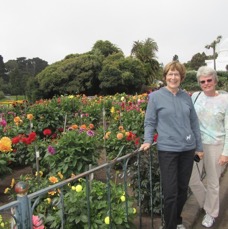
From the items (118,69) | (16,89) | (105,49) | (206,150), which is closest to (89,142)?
(206,150)

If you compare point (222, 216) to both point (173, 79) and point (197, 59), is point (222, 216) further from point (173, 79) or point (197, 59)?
point (197, 59)

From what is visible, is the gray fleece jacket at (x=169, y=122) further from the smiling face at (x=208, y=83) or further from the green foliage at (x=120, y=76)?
the green foliage at (x=120, y=76)

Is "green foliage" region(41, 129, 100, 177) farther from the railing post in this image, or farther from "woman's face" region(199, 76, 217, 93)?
the railing post

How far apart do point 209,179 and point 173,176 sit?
2.59 ft

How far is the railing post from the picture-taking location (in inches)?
62.7

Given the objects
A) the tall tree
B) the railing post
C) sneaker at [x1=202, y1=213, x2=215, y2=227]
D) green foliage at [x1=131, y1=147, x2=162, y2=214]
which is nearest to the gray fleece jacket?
green foliage at [x1=131, y1=147, x2=162, y2=214]

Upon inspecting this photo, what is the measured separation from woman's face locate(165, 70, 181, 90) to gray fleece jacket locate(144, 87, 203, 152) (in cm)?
6

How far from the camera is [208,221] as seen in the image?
138 inches

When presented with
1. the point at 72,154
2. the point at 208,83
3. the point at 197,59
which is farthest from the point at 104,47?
the point at 197,59

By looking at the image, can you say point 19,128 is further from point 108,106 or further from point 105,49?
point 105,49

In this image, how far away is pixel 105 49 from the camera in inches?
1281

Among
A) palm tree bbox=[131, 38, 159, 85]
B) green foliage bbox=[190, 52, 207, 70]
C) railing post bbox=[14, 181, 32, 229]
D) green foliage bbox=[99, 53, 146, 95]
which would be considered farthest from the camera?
green foliage bbox=[190, 52, 207, 70]

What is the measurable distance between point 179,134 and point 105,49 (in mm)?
30434

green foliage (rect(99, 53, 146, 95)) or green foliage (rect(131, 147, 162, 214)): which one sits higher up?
green foliage (rect(99, 53, 146, 95))
